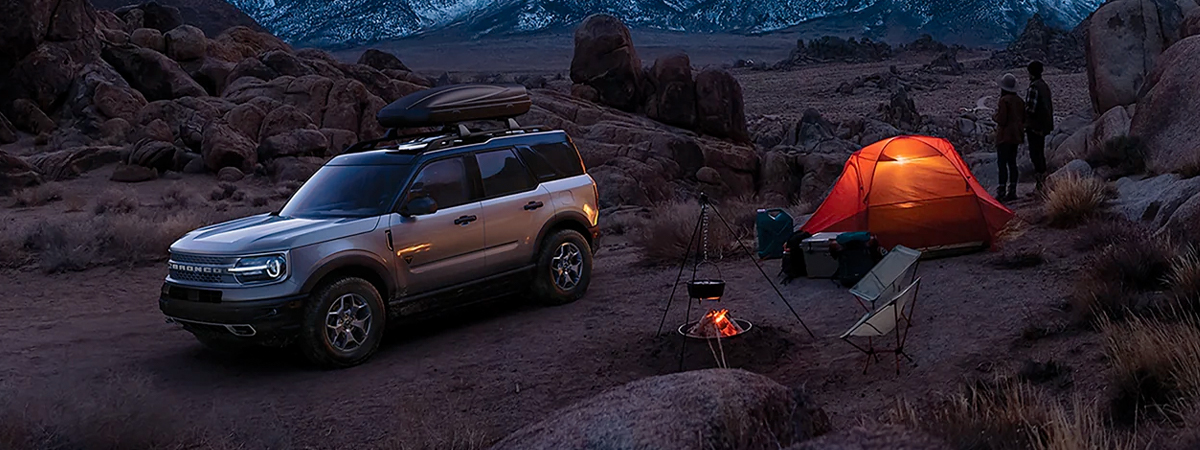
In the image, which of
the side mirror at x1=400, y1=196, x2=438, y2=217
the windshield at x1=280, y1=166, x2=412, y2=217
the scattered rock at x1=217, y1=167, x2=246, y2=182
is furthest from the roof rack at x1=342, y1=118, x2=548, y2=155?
the scattered rock at x1=217, y1=167, x2=246, y2=182

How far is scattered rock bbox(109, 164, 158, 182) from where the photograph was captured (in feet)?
84.0

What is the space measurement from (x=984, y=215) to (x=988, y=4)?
17213 centimetres

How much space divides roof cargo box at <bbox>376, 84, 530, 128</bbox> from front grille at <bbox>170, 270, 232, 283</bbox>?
9.39 feet

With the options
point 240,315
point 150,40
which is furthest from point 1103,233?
point 150,40

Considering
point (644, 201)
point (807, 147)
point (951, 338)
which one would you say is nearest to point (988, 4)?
point (807, 147)

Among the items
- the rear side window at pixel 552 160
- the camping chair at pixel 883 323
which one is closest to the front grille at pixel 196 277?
the rear side window at pixel 552 160

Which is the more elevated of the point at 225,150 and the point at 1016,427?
the point at 1016,427

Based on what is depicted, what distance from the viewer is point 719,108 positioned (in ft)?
108

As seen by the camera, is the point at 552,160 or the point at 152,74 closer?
the point at 552,160

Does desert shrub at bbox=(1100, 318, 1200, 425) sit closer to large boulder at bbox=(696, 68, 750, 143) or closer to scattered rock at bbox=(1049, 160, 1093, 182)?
scattered rock at bbox=(1049, 160, 1093, 182)

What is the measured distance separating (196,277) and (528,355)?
297 cm

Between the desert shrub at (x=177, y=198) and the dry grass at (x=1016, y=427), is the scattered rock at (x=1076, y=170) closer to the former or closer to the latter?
the dry grass at (x=1016, y=427)

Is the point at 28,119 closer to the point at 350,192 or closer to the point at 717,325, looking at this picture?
the point at 350,192

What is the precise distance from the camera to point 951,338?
28.3 ft
